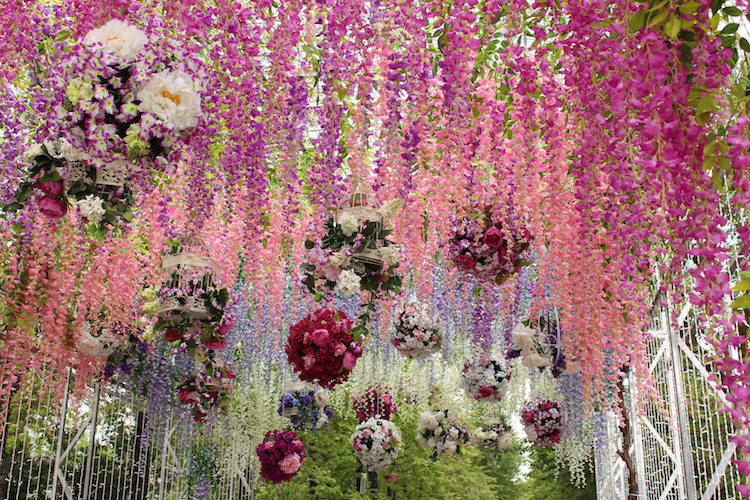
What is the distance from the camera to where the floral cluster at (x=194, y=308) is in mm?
2889

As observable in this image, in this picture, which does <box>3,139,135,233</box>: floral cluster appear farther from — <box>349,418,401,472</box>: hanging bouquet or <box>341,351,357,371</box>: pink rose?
<box>349,418,401,472</box>: hanging bouquet

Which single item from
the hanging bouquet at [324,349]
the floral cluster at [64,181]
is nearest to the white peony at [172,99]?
the floral cluster at [64,181]

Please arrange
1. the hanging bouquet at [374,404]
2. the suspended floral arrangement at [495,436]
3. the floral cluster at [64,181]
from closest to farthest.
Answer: the floral cluster at [64,181]
the hanging bouquet at [374,404]
the suspended floral arrangement at [495,436]

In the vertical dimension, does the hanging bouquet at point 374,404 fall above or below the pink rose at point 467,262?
below

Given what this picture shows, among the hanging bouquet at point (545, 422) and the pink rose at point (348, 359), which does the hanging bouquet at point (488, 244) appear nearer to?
the pink rose at point (348, 359)

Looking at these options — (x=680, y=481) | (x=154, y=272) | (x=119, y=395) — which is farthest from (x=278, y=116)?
(x=119, y=395)

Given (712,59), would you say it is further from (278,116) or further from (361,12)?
(278,116)

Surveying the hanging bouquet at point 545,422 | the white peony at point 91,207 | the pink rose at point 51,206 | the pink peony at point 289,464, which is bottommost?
the pink peony at point 289,464

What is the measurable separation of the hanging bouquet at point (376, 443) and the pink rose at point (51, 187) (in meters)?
4.89

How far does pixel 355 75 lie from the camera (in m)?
2.20

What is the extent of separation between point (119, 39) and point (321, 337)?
7.06 ft

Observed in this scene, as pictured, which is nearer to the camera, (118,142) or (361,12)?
(118,142)

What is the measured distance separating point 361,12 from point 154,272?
275cm

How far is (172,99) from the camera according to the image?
1.72 metres
